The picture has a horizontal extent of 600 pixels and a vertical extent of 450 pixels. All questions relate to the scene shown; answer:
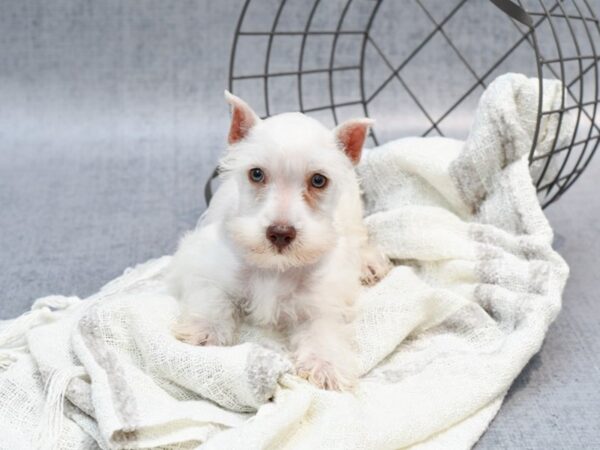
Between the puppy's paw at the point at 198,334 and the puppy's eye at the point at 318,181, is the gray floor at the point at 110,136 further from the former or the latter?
the puppy's eye at the point at 318,181

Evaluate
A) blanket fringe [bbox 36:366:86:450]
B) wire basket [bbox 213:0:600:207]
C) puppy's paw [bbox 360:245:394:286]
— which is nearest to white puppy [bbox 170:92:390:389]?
puppy's paw [bbox 360:245:394:286]

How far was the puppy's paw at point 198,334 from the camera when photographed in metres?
2.00

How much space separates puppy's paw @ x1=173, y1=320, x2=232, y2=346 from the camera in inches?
78.7

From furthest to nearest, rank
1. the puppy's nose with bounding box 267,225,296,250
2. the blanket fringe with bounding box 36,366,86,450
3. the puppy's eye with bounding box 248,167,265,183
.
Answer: the puppy's eye with bounding box 248,167,265,183
the puppy's nose with bounding box 267,225,296,250
the blanket fringe with bounding box 36,366,86,450

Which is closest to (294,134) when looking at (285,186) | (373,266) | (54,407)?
(285,186)

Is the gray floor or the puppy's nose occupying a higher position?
the puppy's nose

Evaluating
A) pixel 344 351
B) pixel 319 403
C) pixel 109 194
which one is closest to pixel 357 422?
pixel 319 403

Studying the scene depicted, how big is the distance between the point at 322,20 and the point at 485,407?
97.8 inches

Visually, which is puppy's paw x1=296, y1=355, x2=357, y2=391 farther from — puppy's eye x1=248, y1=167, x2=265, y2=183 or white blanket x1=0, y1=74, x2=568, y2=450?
puppy's eye x1=248, y1=167, x2=265, y2=183

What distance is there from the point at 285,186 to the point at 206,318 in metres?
0.42

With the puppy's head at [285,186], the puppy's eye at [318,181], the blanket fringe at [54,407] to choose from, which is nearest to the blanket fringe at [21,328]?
the blanket fringe at [54,407]

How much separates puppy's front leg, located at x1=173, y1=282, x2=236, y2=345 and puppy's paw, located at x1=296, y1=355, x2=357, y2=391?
233 mm

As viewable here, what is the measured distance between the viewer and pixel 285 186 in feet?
6.21

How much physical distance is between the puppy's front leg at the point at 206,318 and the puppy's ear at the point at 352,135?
19.7 inches
